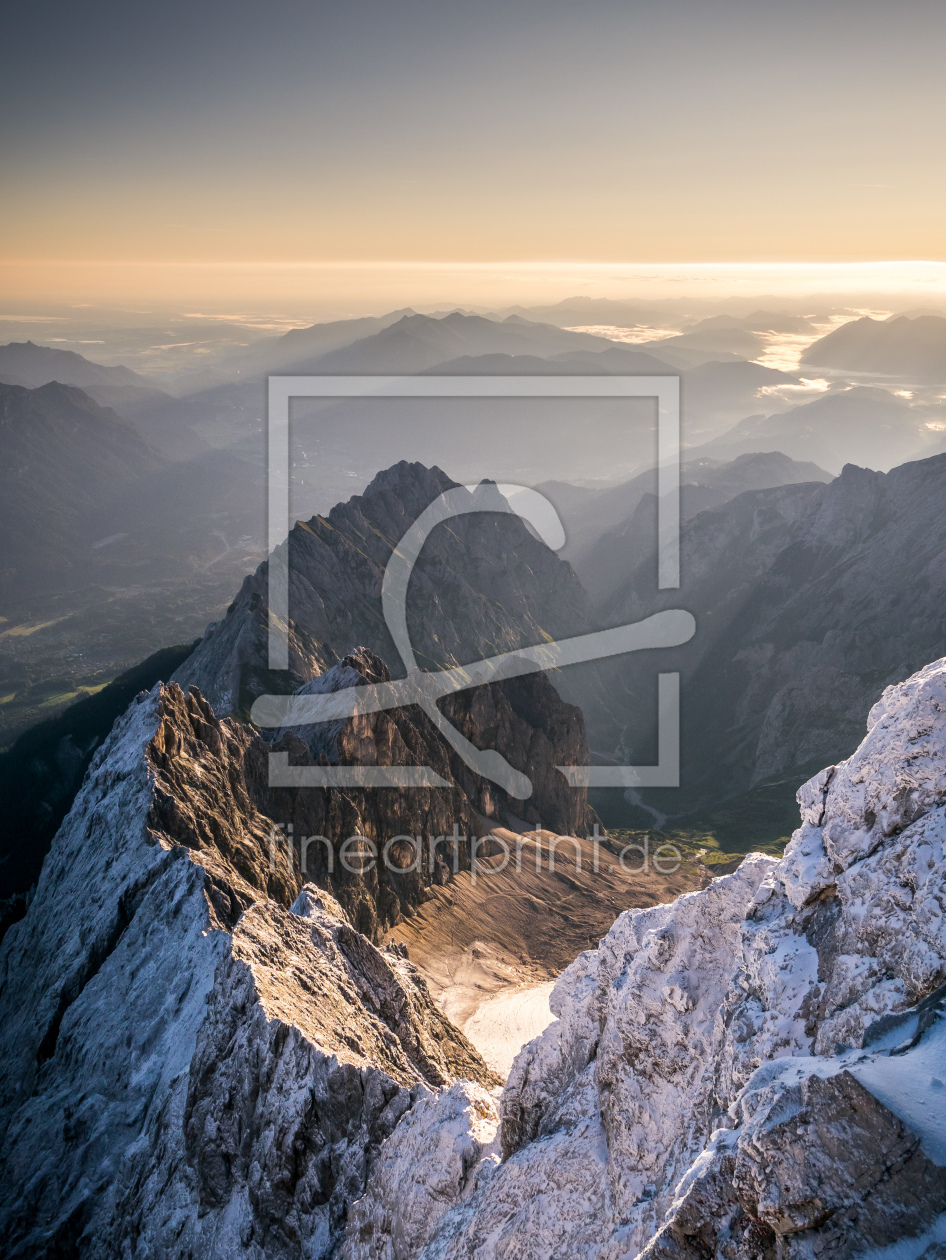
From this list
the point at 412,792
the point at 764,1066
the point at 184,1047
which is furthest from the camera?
the point at 412,792

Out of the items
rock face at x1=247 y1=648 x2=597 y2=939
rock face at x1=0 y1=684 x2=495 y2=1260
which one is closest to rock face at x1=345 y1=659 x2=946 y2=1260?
rock face at x1=0 y1=684 x2=495 y2=1260

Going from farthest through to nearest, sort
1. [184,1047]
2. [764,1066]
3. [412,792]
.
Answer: [412,792], [184,1047], [764,1066]

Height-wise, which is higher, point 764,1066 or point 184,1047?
point 764,1066

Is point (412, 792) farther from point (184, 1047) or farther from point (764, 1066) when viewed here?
point (764, 1066)

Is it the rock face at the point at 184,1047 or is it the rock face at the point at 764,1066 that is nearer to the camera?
the rock face at the point at 764,1066

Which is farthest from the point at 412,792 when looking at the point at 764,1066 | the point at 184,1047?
the point at 764,1066

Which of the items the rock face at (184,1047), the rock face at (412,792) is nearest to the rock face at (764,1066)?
the rock face at (184,1047)

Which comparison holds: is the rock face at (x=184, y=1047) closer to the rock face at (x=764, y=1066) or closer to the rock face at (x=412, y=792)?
the rock face at (x=764, y=1066)
